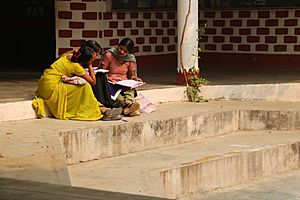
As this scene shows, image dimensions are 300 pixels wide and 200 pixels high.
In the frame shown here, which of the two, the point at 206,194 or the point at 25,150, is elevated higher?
the point at 25,150

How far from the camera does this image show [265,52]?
48.2ft

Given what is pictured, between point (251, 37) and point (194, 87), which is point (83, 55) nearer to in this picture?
point (194, 87)

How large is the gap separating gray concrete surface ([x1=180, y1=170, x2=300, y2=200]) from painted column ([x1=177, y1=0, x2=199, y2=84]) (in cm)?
284

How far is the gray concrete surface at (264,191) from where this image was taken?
774 cm

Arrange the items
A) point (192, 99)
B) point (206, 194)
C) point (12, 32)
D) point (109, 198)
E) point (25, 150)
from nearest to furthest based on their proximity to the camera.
Answer: point (109, 198) < point (25, 150) < point (206, 194) < point (192, 99) < point (12, 32)

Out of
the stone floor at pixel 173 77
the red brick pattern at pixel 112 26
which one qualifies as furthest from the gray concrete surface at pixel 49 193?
the red brick pattern at pixel 112 26

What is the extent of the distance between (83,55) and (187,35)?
271cm

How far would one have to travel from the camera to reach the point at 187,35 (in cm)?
1098

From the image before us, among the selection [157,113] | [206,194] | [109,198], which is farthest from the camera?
[157,113]

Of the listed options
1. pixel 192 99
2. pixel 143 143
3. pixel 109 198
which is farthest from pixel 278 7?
pixel 109 198

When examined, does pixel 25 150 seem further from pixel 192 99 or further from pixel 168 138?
pixel 192 99

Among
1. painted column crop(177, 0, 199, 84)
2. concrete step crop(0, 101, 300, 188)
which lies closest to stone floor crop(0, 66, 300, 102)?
painted column crop(177, 0, 199, 84)

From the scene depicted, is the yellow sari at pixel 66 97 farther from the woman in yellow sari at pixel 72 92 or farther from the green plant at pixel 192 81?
the green plant at pixel 192 81

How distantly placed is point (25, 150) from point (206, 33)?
→ 886 cm
